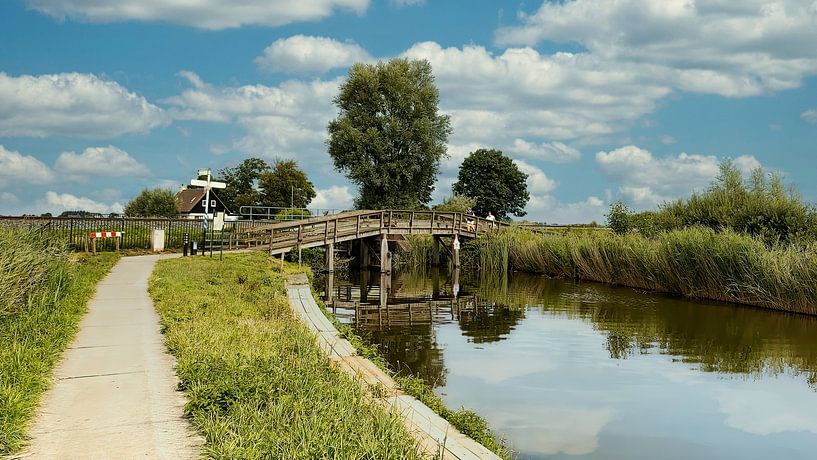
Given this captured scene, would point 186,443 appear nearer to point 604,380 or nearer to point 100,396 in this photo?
point 100,396

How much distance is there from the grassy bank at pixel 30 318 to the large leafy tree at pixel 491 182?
59391 millimetres

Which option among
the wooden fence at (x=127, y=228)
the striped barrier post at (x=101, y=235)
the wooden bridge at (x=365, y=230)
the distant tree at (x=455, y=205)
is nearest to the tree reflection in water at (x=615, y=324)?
the wooden bridge at (x=365, y=230)

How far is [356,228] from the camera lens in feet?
116

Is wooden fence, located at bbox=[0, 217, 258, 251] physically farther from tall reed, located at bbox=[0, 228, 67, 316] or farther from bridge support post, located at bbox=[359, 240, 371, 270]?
tall reed, located at bbox=[0, 228, 67, 316]

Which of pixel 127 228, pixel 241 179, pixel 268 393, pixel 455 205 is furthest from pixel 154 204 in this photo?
pixel 268 393

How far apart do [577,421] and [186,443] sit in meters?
5.85

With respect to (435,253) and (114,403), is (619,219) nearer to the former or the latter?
(435,253)

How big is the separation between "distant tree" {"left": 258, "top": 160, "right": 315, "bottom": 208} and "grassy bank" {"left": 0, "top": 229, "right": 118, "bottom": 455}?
64.6 m

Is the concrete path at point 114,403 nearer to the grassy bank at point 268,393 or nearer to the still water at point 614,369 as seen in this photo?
the grassy bank at point 268,393

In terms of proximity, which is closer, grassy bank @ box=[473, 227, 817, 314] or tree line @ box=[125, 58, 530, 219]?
grassy bank @ box=[473, 227, 817, 314]

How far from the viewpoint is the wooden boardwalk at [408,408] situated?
6.31m

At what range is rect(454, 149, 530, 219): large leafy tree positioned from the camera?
248 ft

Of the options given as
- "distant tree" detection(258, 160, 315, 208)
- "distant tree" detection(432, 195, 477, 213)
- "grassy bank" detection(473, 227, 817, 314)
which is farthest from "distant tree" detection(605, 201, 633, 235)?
"distant tree" detection(258, 160, 315, 208)

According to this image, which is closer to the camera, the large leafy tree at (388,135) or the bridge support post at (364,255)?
the bridge support post at (364,255)
